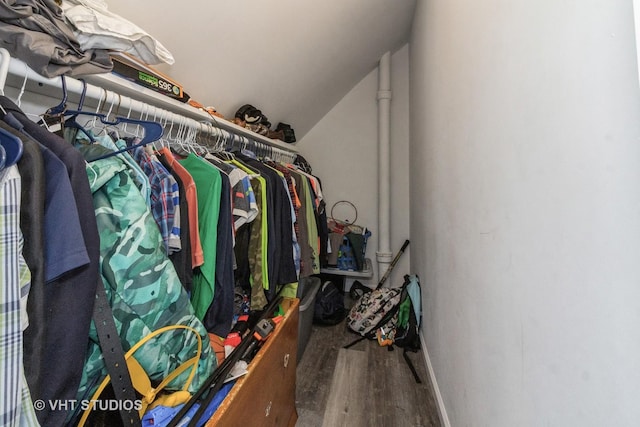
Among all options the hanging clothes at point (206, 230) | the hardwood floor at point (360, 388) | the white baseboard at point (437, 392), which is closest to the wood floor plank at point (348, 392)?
the hardwood floor at point (360, 388)

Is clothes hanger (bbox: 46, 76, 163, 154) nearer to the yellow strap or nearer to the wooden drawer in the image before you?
the yellow strap

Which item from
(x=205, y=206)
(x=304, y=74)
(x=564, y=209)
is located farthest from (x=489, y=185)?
(x=304, y=74)

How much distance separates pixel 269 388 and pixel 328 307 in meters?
1.50

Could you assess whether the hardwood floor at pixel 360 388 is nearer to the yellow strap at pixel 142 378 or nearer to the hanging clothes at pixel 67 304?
the yellow strap at pixel 142 378

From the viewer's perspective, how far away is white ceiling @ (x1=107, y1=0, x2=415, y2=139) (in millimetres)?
1101

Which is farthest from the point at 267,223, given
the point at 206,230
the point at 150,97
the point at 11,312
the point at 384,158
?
the point at 384,158

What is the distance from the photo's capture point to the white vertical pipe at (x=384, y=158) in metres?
2.87

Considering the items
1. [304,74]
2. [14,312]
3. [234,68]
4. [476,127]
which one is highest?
[304,74]

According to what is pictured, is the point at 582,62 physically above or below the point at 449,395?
above

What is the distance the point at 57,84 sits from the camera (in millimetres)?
629

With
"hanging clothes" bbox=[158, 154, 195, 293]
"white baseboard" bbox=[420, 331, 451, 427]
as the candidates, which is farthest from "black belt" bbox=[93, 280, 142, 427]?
"white baseboard" bbox=[420, 331, 451, 427]

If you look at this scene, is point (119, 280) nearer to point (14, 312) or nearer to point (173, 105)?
point (14, 312)

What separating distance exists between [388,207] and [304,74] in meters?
1.57

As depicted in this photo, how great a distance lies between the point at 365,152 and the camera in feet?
10.2
